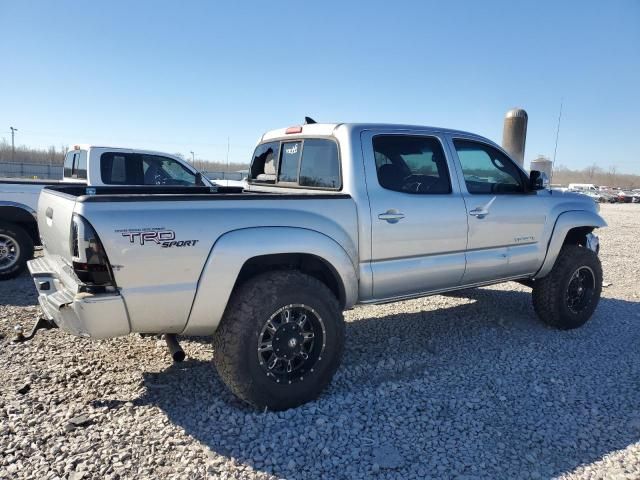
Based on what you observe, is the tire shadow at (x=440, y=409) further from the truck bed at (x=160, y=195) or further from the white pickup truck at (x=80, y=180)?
the white pickup truck at (x=80, y=180)

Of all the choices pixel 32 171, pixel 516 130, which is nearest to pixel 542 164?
pixel 516 130

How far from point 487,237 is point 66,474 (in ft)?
12.0

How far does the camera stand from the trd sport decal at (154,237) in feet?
8.79

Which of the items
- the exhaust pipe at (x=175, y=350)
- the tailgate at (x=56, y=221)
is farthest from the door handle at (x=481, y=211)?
the tailgate at (x=56, y=221)

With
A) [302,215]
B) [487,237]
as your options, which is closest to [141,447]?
[302,215]

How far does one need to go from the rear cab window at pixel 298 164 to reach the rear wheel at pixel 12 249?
12.8ft

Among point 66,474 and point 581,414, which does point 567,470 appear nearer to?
point 581,414

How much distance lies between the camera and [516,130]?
45.6 feet

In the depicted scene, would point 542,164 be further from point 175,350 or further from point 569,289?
point 175,350

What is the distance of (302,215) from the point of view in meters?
3.28

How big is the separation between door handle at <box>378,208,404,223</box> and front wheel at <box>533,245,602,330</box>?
2.37 metres

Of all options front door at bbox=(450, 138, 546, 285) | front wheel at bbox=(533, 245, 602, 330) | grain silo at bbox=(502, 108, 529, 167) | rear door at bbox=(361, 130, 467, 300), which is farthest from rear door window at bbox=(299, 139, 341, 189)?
grain silo at bbox=(502, 108, 529, 167)

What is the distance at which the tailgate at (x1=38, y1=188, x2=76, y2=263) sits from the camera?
9.43ft

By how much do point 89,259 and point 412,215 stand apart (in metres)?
2.35
